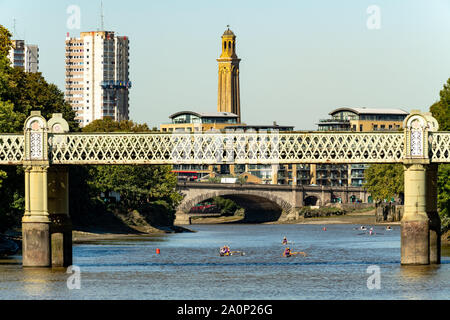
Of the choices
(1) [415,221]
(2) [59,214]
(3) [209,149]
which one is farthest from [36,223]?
(1) [415,221]

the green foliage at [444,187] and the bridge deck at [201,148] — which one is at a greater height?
the bridge deck at [201,148]

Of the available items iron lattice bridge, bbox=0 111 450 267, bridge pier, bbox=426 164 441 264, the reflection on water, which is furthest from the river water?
iron lattice bridge, bbox=0 111 450 267

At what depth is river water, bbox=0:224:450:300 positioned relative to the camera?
81.5 m

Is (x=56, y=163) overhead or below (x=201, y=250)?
overhead

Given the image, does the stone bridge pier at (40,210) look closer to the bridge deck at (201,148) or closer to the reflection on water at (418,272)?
the bridge deck at (201,148)

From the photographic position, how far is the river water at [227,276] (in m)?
81.5

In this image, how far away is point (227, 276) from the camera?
95.5m

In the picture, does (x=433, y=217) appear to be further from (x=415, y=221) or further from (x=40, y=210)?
(x=40, y=210)

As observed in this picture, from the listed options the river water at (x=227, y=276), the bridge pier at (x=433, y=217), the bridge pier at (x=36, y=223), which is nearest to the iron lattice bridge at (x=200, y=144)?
the bridge pier at (x=36, y=223)

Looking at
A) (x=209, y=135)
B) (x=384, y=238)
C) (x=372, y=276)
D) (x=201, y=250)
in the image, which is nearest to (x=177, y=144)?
(x=209, y=135)

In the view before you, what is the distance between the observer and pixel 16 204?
12056 cm

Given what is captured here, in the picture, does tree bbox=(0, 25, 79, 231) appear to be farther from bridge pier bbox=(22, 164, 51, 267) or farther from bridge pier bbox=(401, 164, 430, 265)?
bridge pier bbox=(401, 164, 430, 265)

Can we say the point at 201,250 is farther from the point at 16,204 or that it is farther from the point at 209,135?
the point at 209,135
